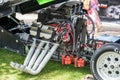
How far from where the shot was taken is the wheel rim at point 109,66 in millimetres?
6527

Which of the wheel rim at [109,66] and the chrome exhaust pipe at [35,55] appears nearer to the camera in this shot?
the wheel rim at [109,66]

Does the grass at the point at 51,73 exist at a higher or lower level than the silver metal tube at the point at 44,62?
lower

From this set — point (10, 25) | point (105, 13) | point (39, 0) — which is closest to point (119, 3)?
point (105, 13)

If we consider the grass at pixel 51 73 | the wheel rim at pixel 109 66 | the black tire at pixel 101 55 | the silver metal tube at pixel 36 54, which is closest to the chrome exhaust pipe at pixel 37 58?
the silver metal tube at pixel 36 54

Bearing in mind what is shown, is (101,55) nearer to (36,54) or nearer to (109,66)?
(109,66)

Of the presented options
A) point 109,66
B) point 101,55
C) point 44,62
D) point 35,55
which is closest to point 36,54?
point 35,55

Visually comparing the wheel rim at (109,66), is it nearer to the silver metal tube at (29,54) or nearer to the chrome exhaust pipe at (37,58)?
the chrome exhaust pipe at (37,58)

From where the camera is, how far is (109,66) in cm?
660

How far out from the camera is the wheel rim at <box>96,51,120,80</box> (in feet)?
21.4

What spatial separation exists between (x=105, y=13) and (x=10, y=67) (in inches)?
299

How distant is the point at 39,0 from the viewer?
7.12m

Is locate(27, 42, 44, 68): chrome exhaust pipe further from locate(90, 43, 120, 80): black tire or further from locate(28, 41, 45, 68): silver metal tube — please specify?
locate(90, 43, 120, 80): black tire

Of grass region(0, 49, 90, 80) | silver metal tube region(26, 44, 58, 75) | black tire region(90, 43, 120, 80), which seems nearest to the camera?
black tire region(90, 43, 120, 80)

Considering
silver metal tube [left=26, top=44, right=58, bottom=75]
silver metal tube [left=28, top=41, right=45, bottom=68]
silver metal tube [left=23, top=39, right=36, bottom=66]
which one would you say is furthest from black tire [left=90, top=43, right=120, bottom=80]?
silver metal tube [left=23, top=39, right=36, bottom=66]
